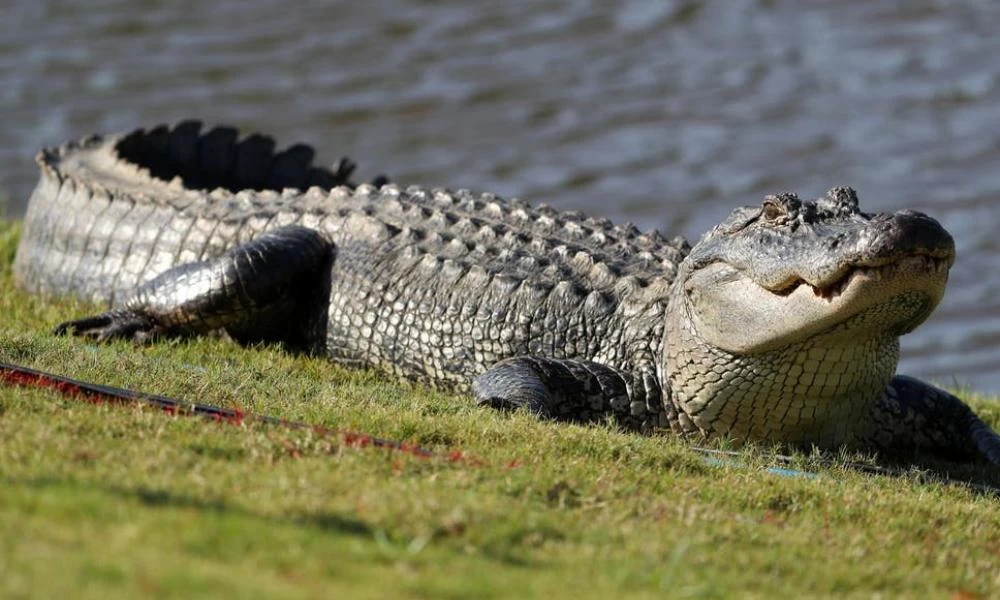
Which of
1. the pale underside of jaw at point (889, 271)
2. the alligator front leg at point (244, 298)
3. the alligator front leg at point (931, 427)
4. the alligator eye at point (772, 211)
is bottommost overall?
the alligator front leg at point (931, 427)

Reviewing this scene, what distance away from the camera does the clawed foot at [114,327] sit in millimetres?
7176

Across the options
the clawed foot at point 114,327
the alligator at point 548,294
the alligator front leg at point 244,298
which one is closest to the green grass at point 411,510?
the alligator at point 548,294

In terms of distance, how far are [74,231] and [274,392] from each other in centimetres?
310

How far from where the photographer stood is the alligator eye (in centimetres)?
604

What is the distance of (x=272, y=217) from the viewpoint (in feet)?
25.7

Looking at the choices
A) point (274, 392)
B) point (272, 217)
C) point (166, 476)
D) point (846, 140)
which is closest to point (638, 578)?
point (166, 476)

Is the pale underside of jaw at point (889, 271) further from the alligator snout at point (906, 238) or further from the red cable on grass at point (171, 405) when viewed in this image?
the red cable on grass at point (171, 405)

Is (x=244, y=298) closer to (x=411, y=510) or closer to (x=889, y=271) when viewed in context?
(x=889, y=271)

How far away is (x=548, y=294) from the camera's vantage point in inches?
273

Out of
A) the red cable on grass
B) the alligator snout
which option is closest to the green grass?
the red cable on grass

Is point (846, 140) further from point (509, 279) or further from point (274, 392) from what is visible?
point (274, 392)

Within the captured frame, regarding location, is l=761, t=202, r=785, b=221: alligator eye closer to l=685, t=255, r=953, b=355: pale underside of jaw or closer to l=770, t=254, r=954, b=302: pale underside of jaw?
l=685, t=255, r=953, b=355: pale underside of jaw

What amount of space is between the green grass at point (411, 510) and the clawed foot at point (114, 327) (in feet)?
3.15

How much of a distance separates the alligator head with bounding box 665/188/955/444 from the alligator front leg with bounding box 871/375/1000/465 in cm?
35
